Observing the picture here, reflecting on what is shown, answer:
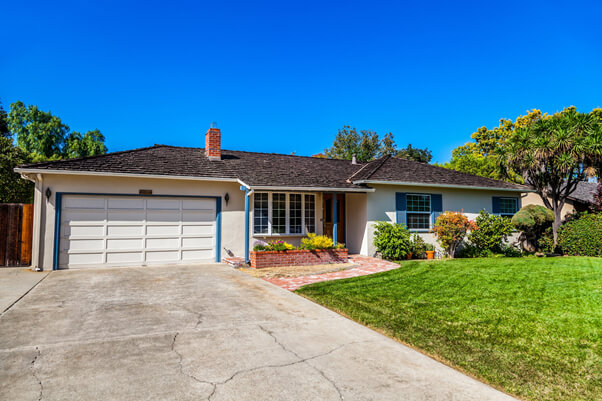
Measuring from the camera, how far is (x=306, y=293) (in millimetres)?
7820

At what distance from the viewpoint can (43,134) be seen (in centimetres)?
4075

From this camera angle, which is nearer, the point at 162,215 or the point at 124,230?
the point at 124,230

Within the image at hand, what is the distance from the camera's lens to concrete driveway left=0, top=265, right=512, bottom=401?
11.0 ft

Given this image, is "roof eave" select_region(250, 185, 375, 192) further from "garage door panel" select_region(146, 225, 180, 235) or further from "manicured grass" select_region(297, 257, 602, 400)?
"manicured grass" select_region(297, 257, 602, 400)

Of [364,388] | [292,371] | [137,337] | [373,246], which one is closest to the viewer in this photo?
[364,388]

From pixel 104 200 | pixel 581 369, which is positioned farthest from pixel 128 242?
pixel 581 369

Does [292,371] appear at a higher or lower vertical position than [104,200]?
lower

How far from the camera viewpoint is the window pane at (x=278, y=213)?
13273 millimetres

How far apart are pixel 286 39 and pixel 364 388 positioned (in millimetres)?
18351

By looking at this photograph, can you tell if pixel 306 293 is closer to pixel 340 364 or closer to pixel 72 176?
pixel 340 364

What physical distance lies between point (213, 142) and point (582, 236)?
1585 centimetres

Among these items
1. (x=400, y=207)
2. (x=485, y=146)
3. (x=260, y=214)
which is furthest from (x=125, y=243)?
(x=485, y=146)

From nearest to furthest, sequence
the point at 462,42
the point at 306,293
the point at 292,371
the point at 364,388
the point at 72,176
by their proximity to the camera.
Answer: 1. the point at 364,388
2. the point at 292,371
3. the point at 306,293
4. the point at 72,176
5. the point at 462,42

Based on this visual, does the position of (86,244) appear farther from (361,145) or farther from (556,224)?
(361,145)
